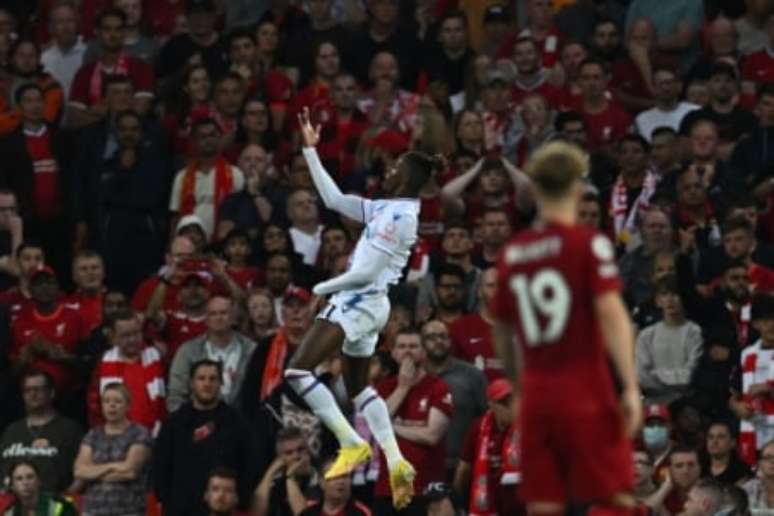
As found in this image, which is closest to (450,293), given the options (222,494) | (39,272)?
(222,494)

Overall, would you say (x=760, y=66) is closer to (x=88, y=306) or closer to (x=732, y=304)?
(x=732, y=304)

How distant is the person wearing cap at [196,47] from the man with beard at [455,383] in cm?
570

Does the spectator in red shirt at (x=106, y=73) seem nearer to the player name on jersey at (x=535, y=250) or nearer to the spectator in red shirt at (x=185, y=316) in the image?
the spectator in red shirt at (x=185, y=316)

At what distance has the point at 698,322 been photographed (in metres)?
21.2

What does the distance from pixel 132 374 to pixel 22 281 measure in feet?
5.46

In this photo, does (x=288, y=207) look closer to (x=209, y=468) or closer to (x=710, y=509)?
(x=209, y=468)

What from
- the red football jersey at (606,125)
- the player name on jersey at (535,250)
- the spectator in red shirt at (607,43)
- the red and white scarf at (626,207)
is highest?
the spectator in red shirt at (607,43)

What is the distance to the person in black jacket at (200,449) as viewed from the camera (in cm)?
2050

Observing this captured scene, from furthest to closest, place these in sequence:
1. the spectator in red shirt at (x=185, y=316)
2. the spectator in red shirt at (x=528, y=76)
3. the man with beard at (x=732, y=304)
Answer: the spectator in red shirt at (x=528, y=76) < the spectator in red shirt at (x=185, y=316) < the man with beard at (x=732, y=304)

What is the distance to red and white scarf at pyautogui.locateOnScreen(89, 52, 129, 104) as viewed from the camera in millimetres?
24984

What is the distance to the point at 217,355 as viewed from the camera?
21547mm

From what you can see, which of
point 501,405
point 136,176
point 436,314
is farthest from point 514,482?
point 136,176

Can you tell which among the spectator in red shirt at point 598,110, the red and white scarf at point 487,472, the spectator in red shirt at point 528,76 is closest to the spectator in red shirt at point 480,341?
the red and white scarf at point 487,472

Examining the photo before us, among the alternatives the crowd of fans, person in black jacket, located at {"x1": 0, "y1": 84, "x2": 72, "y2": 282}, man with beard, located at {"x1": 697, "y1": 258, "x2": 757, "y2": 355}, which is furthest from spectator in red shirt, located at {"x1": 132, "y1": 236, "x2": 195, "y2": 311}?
man with beard, located at {"x1": 697, "y1": 258, "x2": 757, "y2": 355}
